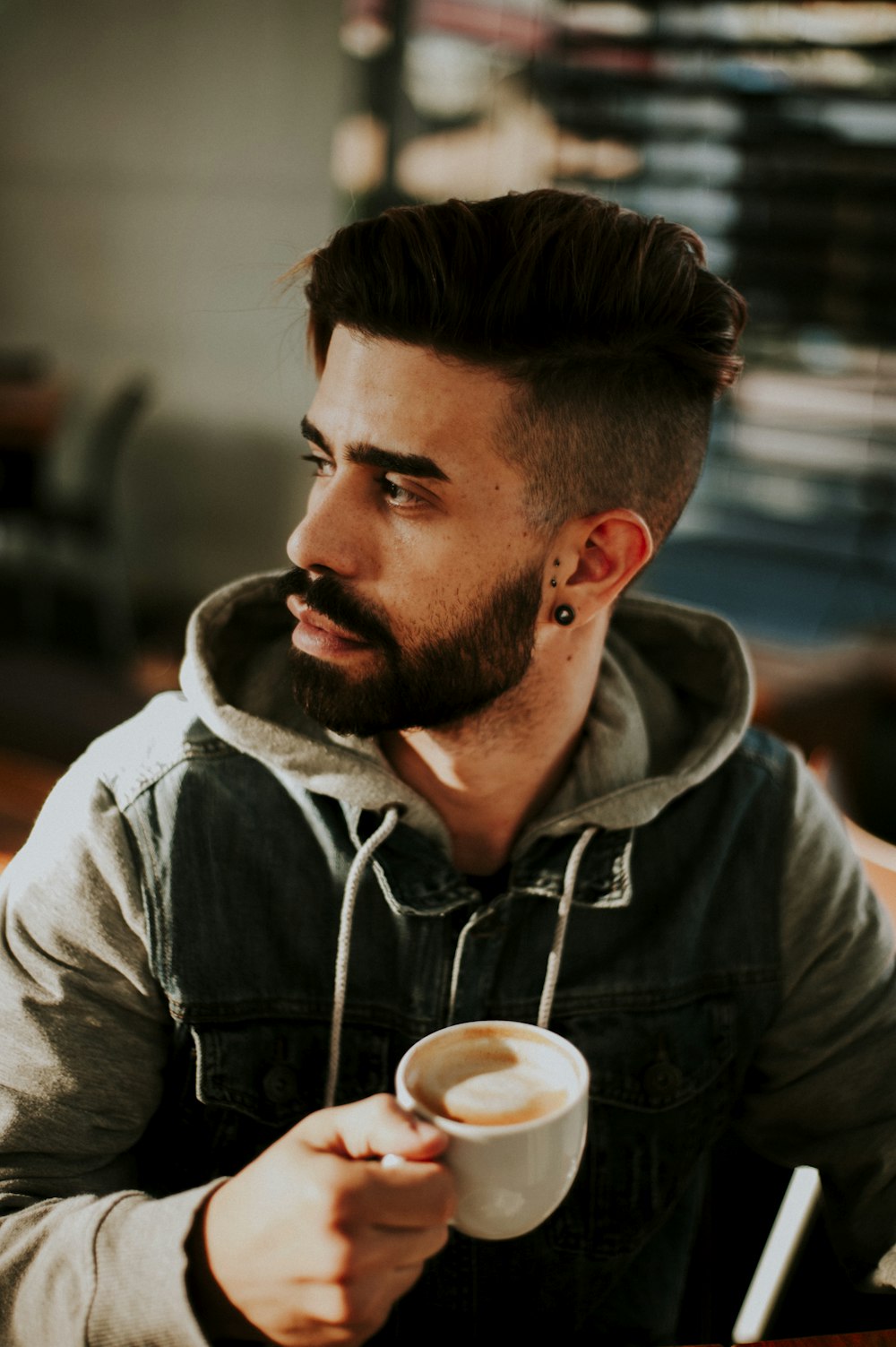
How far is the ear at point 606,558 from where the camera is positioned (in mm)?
1201

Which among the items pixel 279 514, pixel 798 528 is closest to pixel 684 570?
pixel 798 528

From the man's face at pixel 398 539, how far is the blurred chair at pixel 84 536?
396 cm

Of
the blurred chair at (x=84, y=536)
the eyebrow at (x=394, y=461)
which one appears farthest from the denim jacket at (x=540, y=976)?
the blurred chair at (x=84, y=536)

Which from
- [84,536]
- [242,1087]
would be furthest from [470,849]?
[84,536]

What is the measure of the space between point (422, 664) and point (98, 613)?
4.79 meters

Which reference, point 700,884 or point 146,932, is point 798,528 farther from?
point 146,932

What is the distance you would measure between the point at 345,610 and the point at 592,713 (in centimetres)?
32

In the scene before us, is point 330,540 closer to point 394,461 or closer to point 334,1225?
point 394,461

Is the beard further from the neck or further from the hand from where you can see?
the hand

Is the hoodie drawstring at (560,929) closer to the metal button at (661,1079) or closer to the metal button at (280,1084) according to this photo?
the metal button at (661,1079)

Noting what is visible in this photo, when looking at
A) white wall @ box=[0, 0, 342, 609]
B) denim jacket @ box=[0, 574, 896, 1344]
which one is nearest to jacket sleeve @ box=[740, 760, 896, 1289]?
denim jacket @ box=[0, 574, 896, 1344]

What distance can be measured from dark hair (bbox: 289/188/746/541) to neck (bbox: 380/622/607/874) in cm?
16

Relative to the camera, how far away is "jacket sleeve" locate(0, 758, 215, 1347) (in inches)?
33.3

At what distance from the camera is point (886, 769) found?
2.97 meters
